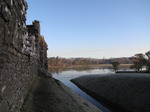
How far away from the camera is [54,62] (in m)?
171

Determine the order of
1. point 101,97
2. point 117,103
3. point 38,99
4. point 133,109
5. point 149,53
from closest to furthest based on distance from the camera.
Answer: point 38,99 → point 133,109 → point 117,103 → point 101,97 → point 149,53

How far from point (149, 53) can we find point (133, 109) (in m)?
43.3

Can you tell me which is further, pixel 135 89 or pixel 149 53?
pixel 149 53

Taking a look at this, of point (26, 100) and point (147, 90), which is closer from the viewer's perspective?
point (26, 100)

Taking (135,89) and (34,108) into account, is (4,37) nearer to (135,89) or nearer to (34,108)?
(34,108)

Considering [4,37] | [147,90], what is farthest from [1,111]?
[147,90]

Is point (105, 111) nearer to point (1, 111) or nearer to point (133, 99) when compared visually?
point (133, 99)

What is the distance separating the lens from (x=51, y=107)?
25.8ft

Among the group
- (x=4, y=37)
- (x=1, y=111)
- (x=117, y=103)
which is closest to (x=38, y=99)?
(x=1, y=111)

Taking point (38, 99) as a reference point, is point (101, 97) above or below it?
below

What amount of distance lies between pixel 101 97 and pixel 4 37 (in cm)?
2058

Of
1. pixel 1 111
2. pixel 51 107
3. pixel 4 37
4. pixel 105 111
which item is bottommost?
pixel 105 111

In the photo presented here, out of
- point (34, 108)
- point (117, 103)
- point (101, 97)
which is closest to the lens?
point (34, 108)

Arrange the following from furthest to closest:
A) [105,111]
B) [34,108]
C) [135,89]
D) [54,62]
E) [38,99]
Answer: [54,62] → [135,89] → [105,111] → [38,99] → [34,108]
